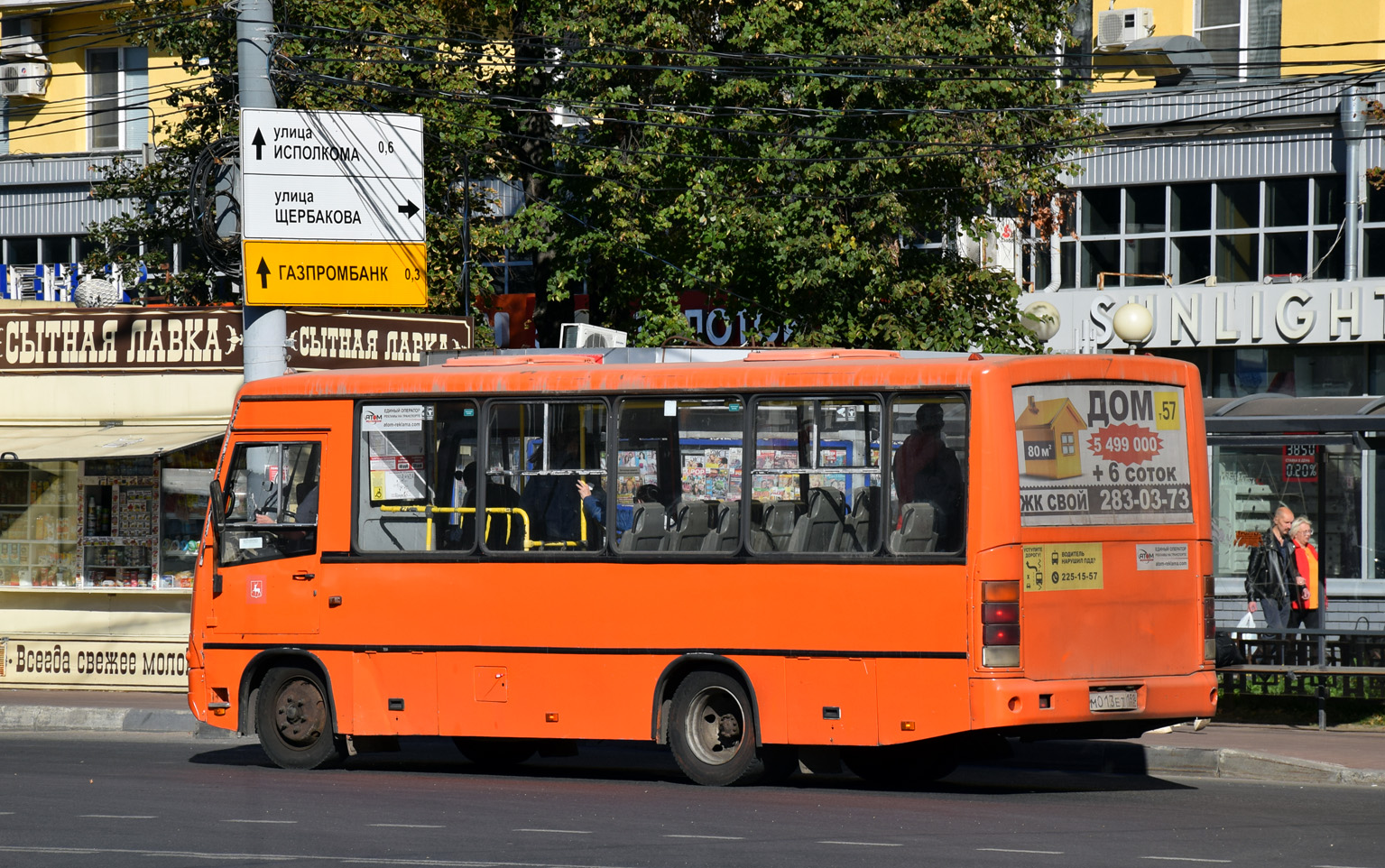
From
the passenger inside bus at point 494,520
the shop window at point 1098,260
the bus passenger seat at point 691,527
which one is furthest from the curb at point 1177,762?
the shop window at point 1098,260

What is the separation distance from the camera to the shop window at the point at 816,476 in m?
11.7

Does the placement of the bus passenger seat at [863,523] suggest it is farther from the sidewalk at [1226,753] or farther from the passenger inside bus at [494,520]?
the sidewalk at [1226,753]

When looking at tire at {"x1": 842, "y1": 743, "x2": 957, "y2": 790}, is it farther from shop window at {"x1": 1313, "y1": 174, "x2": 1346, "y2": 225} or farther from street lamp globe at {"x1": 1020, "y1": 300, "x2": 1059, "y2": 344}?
shop window at {"x1": 1313, "y1": 174, "x2": 1346, "y2": 225}

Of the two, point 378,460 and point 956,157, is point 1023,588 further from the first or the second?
point 956,157

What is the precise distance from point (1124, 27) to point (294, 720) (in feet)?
59.0

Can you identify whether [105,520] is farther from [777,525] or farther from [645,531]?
[777,525]

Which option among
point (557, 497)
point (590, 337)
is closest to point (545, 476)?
point (557, 497)

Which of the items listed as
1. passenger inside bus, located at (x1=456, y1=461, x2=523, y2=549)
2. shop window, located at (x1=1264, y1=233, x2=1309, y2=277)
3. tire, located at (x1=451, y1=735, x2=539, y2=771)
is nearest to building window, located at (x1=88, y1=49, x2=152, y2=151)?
shop window, located at (x1=1264, y1=233, x2=1309, y2=277)

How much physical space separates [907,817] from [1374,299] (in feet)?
55.2

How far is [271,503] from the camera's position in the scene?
13.7m

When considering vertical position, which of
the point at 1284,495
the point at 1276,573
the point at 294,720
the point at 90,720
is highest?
the point at 1284,495

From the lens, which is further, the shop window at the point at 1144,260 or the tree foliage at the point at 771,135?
the shop window at the point at 1144,260

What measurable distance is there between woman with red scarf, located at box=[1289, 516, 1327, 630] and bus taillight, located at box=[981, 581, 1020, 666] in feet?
21.6

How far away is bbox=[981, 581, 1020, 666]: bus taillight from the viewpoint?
1098cm
